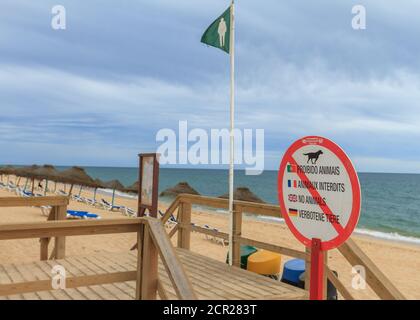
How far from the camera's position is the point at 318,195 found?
2.38 meters

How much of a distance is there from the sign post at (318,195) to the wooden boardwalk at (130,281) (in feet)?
5.43

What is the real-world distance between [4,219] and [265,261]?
43.7ft

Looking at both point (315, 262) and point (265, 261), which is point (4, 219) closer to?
point (265, 261)

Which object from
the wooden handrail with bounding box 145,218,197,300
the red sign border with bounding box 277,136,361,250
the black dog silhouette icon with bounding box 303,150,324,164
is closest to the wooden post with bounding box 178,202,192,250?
the wooden handrail with bounding box 145,218,197,300

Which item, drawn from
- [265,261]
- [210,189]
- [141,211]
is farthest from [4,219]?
[210,189]

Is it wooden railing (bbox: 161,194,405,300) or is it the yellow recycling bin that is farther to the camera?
the yellow recycling bin

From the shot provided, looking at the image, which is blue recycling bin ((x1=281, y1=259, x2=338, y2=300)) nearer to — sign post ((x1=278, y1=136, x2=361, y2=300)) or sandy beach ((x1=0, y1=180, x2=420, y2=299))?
sign post ((x1=278, y1=136, x2=361, y2=300))

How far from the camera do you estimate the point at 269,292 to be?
194 inches

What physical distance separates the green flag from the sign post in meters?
4.29

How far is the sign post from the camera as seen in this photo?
226 centimetres

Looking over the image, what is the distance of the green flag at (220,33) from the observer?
653 cm

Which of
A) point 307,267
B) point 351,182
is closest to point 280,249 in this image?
point 307,267

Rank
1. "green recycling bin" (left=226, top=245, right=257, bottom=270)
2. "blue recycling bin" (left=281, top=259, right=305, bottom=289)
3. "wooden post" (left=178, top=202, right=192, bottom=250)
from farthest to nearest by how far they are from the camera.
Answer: "wooden post" (left=178, top=202, right=192, bottom=250) < "green recycling bin" (left=226, top=245, right=257, bottom=270) < "blue recycling bin" (left=281, top=259, right=305, bottom=289)
